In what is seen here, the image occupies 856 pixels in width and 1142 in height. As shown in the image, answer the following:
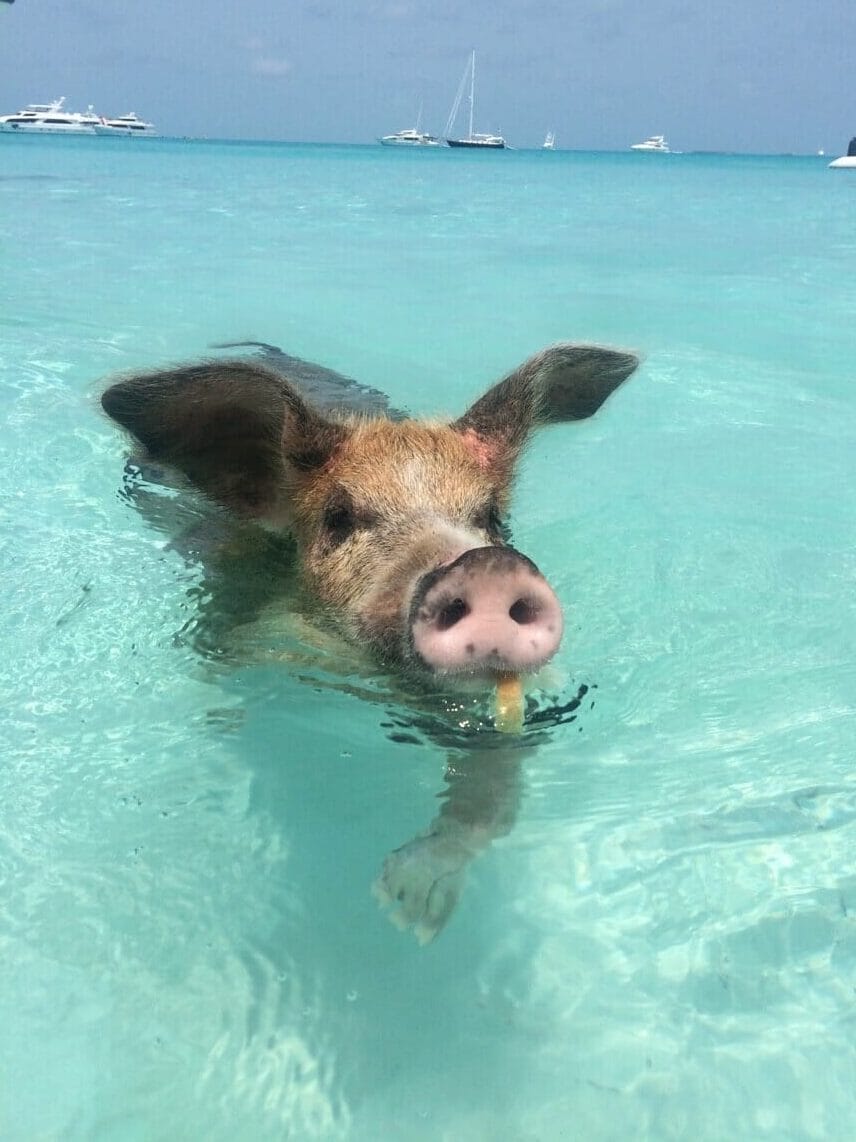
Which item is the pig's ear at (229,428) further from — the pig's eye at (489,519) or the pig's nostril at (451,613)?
the pig's nostril at (451,613)

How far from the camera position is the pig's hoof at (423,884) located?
285 cm

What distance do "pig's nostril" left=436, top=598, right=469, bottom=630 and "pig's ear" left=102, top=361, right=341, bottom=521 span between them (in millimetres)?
1399

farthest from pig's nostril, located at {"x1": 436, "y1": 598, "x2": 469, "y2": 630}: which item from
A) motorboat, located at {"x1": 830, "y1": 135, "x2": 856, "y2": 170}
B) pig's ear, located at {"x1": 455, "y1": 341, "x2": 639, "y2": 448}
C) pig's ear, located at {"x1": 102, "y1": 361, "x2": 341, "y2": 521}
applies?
motorboat, located at {"x1": 830, "y1": 135, "x2": 856, "y2": 170}

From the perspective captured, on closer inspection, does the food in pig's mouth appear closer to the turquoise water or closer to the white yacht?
the turquoise water

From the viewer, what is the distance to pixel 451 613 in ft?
8.94

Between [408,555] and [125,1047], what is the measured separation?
60.3 inches

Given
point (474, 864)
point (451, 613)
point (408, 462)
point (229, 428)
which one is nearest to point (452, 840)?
point (474, 864)

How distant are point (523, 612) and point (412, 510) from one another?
2.99ft

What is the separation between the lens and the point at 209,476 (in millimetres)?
4238

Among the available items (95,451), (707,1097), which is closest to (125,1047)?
(707,1097)

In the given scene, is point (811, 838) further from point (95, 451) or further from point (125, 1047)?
point (95, 451)

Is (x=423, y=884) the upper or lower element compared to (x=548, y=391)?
lower

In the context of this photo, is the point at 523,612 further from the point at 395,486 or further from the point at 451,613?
the point at 395,486

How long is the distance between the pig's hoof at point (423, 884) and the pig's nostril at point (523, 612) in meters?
0.70
